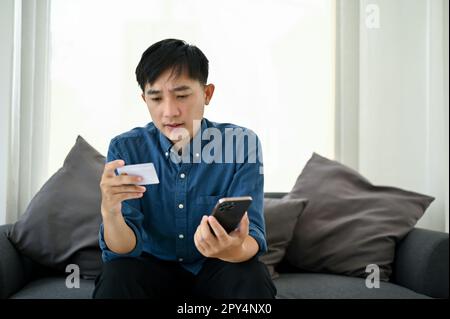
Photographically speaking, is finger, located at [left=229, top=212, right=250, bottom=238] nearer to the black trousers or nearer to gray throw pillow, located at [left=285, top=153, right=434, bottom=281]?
the black trousers

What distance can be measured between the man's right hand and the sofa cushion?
2.10 feet

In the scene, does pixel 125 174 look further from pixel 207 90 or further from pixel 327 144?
pixel 327 144

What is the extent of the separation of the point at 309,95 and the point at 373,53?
0.31 meters

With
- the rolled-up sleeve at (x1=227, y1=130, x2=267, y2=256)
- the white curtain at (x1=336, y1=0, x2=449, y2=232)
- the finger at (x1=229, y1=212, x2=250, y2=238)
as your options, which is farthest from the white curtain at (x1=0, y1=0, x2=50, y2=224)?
the white curtain at (x1=336, y1=0, x2=449, y2=232)

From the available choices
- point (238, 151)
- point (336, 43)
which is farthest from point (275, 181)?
point (238, 151)

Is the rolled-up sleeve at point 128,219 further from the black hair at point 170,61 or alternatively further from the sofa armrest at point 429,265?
the sofa armrest at point 429,265

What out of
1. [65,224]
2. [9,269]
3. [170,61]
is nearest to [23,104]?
[65,224]

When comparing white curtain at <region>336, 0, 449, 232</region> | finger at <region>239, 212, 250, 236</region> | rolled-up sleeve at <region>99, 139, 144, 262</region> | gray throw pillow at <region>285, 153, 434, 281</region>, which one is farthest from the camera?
white curtain at <region>336, 0, 449, 232</region>

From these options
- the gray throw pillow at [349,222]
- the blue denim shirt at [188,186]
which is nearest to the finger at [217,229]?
the blue denim shirt at [188,186]

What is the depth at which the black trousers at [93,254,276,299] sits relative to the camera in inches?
46.8

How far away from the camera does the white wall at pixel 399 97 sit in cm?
219

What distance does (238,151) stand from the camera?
1.39 metres

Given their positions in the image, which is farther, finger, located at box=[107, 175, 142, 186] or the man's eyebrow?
the man's eyebrow

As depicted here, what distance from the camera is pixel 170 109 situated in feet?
4.32
